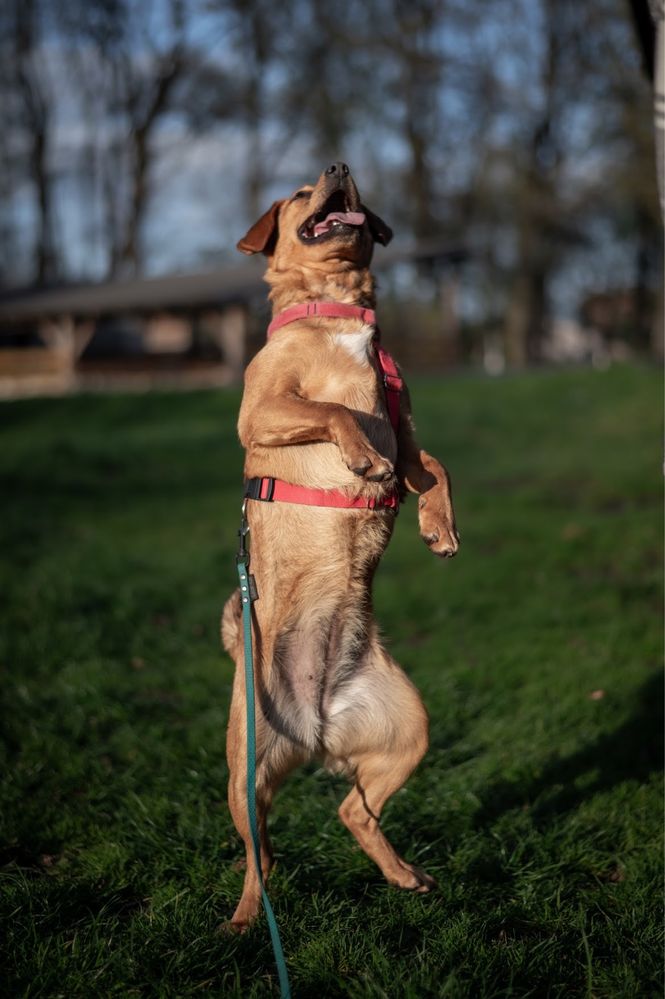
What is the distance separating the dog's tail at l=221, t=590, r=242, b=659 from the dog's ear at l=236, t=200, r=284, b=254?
1.45m

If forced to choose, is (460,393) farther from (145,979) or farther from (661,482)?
(145,979)

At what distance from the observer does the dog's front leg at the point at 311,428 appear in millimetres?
3137

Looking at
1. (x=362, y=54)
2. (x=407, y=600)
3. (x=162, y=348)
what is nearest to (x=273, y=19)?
(x=362, y=54)

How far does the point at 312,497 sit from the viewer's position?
11.1ft

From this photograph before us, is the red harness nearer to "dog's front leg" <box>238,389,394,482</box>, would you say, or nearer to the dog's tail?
"dog's front leg" <box>238,389,394,482</box>

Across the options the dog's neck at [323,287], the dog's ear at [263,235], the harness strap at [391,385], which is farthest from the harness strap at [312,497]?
the dog's ear at [263,235]

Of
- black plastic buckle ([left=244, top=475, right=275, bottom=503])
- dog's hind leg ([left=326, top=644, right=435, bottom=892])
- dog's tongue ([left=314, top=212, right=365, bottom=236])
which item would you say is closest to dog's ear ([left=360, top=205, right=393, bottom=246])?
dog's tongue ([left=314, top=212, right=365, bottom=236])

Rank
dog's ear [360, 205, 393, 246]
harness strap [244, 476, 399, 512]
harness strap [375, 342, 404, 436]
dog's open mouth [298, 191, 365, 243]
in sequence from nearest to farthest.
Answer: harness strap [244, 476, 399, 512] < harness strap [375, 342, 404, 436] < dog's open mouth [298, 191, 365, 243] < dog's ear [360, 205, 393, 246]

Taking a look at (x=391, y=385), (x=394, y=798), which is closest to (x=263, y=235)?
(x=391, y=385)

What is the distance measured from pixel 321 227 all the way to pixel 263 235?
30 centimetres

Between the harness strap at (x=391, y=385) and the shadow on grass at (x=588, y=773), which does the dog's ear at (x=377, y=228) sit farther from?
the shadow on grass at (x=588, y=773)

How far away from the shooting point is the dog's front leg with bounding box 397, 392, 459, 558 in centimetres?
343

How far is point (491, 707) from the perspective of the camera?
17.6 ft

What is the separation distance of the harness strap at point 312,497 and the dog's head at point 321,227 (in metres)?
0.98
